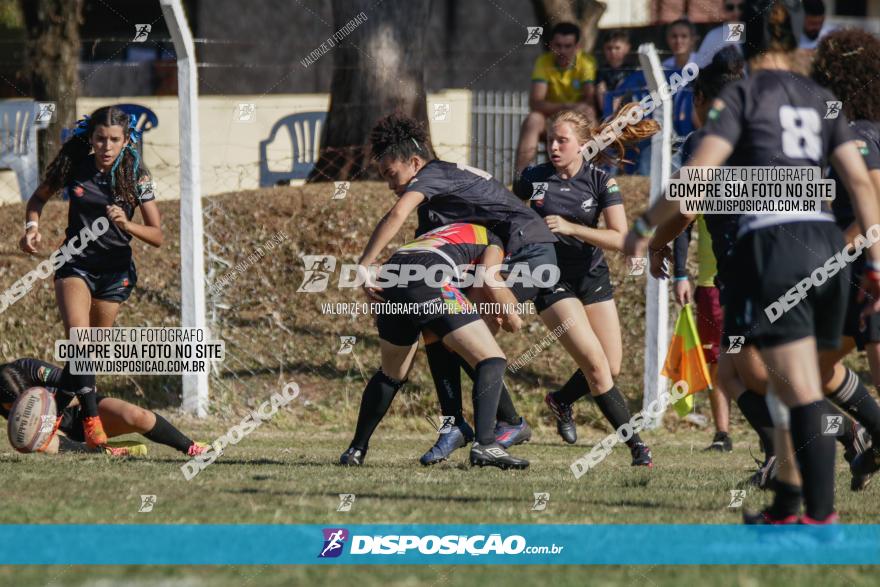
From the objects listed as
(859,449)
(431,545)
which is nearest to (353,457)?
(859,449)

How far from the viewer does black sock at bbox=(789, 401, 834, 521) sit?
470 centimetres

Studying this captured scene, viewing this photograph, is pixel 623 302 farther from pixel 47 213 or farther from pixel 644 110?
pixel 47 213

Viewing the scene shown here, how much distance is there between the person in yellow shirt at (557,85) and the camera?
1264cm

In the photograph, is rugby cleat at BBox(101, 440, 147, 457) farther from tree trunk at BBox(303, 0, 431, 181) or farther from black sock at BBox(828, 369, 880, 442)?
tree trunk at BBox(303, 0, 431, 181)

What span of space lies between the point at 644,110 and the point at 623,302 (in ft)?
9.26

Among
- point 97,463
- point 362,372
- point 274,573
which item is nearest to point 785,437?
point 274,573

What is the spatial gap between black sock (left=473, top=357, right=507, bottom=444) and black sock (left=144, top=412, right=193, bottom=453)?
2088 mm

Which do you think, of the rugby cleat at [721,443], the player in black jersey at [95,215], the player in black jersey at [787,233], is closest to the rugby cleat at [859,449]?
the player in black jersey at [787,233]

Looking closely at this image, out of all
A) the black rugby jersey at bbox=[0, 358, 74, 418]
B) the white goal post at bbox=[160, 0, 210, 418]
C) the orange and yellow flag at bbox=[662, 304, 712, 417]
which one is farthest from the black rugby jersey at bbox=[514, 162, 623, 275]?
the white goal post at bbox=[160, 0, 210, 418]

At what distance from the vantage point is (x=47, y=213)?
14328 mm

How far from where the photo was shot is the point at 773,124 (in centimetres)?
482

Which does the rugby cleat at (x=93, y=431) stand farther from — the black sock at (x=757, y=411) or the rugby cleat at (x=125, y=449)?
the black sock at (x=757, y=411)

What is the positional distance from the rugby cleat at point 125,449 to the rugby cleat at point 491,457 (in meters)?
2.51

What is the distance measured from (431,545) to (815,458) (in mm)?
1464
